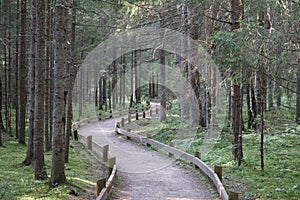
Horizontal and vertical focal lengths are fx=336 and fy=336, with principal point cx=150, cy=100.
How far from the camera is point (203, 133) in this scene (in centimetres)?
1781

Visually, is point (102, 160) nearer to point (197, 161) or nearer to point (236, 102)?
point (197, 161)

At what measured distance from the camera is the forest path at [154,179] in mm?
9125

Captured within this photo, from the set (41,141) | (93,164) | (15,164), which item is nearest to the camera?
(41,141)

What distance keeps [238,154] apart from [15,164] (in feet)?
25.5

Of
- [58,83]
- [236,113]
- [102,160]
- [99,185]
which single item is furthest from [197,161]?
[58,83]

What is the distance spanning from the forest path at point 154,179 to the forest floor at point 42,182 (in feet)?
2.99

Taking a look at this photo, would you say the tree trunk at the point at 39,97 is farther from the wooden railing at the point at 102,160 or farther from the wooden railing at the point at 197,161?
the wooden railing at the point at 197,161

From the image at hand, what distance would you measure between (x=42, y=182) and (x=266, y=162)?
715cm

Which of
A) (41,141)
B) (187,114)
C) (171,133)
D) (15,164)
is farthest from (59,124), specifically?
(187,114)

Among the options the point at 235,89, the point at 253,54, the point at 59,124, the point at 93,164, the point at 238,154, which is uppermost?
the point at 253,54

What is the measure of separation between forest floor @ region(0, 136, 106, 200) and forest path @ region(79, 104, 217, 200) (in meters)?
0.91

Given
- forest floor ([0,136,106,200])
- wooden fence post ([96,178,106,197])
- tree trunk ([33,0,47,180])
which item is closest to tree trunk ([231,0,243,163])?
forest floor ([0,136,106,200])

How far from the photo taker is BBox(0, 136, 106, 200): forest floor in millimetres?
7997

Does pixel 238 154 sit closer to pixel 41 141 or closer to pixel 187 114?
pixel 41 141
